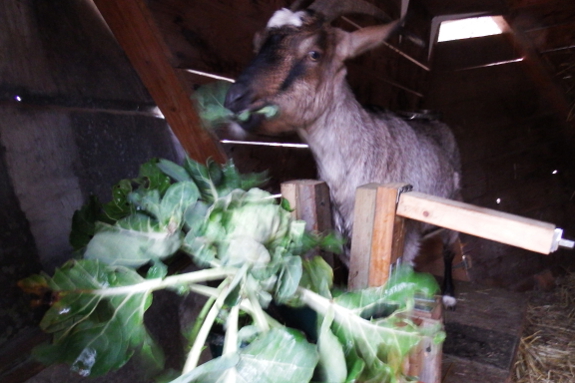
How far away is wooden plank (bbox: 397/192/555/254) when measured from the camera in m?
0.97

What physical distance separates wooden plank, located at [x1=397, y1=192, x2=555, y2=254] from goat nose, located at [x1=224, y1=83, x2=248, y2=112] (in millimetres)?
789

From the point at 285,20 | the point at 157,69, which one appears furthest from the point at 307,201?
the point at 285,20

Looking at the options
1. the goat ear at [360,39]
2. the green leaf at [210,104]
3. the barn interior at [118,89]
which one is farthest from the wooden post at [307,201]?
the goat ear at [360,39]

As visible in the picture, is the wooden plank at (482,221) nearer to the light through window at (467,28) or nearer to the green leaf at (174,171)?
the green leaf at (174,171)

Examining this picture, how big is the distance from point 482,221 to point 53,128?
1.34 meters

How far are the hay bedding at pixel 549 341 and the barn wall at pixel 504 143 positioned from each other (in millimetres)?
865

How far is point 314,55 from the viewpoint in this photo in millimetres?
1881

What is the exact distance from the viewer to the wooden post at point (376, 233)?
116cm

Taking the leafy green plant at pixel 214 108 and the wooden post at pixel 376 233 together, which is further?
the leafy green plant at pixel 214 108

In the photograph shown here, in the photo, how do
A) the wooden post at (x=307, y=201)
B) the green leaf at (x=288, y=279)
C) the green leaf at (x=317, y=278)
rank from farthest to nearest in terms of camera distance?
the wooden post at (x=307, y=201) → the green leaf at (x=317, y=278) → the green leaf at (x=288, y=279)

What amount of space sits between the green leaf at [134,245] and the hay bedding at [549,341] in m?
2.17

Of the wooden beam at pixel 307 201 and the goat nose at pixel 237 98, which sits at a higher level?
the goat nose at pixel 237 98

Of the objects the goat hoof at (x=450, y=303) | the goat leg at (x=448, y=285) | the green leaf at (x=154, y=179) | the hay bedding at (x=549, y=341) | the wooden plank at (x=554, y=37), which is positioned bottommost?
the hay bedding at (x=549, y=341)

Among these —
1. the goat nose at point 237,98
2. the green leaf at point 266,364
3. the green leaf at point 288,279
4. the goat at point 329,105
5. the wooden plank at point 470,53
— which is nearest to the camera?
the green leaf at point 266,364
